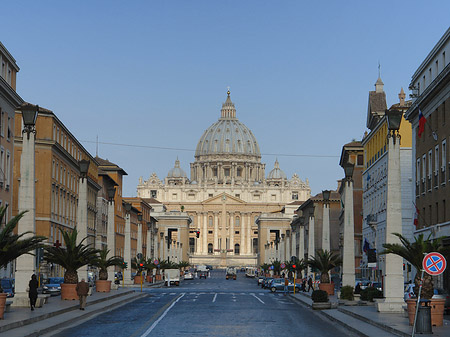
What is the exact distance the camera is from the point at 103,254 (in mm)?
57094

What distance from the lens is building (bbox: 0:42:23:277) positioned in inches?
1996

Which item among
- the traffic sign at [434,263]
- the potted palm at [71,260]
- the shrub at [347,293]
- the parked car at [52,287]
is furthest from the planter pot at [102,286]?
the traffic sign at [434,263]

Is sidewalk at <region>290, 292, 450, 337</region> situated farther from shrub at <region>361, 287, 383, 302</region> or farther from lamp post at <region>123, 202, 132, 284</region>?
lamp post at <region>123, 202, 132, 284</region>

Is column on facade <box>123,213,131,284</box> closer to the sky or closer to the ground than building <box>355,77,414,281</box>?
closer to the ground

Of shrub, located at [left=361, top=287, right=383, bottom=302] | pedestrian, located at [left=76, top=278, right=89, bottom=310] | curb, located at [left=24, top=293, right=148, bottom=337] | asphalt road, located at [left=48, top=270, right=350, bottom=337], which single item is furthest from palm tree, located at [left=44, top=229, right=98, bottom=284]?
shrub, located at [left=361, top=287, right=383, bottom=302]

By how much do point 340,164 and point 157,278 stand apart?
26095mm

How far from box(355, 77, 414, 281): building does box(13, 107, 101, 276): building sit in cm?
2422

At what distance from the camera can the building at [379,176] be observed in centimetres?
6644

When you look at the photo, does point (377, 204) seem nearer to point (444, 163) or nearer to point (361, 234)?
point (361, 234)

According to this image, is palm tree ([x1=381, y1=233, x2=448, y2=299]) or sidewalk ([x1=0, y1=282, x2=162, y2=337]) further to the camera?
palm tree ([x1=381, y1=233, x2=448, y2=299])

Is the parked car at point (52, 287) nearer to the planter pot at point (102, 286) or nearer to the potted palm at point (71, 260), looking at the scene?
the planter pot at point (102, 286)

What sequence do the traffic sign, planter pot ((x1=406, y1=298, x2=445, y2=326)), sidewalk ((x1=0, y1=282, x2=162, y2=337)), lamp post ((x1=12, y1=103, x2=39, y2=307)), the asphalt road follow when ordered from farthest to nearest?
1. lamp post ((x1=12, y1=103, x2=39, y2=307))
2. planter pot ((x1=406, y1=298, x2=445, y2=326))
3. the asphalt road
4. sidewalk ((x1=0, y1=282, x2=162, y2=337))
5. the traffic sign

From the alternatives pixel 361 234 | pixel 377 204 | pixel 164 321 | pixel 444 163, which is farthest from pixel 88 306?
pixel 361 234

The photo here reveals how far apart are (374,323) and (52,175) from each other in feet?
159
